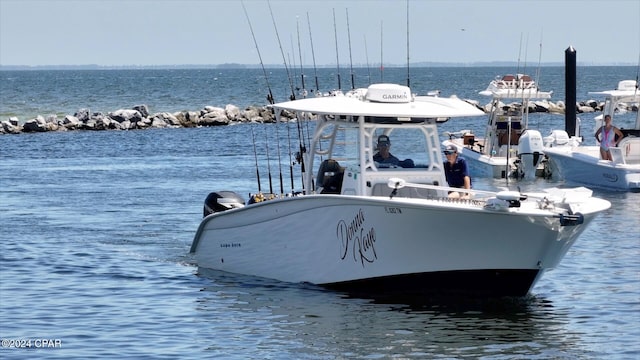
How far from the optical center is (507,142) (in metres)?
36.1

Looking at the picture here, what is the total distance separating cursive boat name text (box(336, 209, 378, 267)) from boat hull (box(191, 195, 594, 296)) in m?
0.01

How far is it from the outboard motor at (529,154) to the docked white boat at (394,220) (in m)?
17.1

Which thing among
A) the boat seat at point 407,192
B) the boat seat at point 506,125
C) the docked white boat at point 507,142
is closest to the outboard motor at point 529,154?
the docked white boat at point 507,142

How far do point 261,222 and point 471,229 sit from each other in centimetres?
346

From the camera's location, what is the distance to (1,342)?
14.1 m

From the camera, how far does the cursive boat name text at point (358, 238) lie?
15336 mm

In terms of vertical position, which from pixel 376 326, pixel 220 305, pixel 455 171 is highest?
pixel 455 171

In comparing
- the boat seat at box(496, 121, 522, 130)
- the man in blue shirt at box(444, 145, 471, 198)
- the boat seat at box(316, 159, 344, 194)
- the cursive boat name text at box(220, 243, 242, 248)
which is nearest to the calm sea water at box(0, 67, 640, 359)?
the cursive boat name text at box(220, 243, 242, 248)

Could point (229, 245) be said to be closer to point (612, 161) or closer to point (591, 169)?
point (612, 161)

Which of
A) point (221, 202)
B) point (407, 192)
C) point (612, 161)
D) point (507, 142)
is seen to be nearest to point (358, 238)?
point (407, 192)

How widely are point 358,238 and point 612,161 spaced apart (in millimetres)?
17126

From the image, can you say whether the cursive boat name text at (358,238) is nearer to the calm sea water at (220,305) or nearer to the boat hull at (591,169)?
the calm sea water at (220,305)

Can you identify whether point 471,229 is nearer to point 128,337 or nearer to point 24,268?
point 128,337

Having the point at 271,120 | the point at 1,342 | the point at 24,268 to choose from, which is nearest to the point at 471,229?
the point at 1,342
